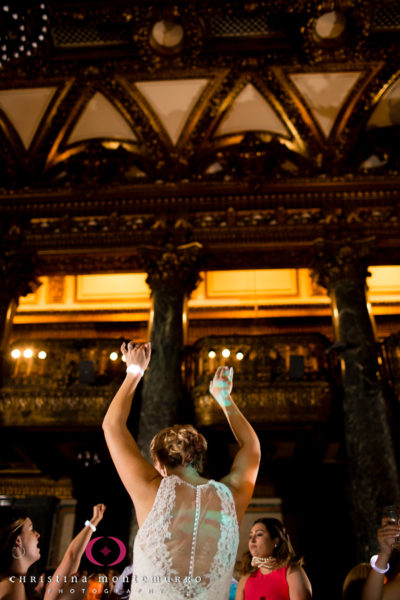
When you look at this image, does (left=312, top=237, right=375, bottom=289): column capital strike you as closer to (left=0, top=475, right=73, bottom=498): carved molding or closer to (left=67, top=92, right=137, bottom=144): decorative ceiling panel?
(left=67, top=92, right=137, bottom=144): decorative ceiling panel

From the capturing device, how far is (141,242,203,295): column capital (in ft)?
26.8

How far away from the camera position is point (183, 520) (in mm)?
1707

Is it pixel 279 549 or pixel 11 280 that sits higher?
pixel 11 280

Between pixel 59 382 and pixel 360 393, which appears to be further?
pixel 59 382

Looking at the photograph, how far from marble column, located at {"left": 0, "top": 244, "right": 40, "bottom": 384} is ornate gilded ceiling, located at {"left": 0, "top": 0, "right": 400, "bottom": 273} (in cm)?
31

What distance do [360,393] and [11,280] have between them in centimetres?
579

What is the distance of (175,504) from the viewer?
5.65 ft

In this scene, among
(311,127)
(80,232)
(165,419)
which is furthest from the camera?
(311,127)

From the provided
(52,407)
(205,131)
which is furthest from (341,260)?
(52,407)

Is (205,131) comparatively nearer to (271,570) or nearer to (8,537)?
(271,570)

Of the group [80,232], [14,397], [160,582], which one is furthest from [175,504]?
[80,232]

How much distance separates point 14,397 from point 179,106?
244 inches

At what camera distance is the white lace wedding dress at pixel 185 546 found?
1.63 meters

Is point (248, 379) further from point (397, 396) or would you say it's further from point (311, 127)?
point (311, 127)
